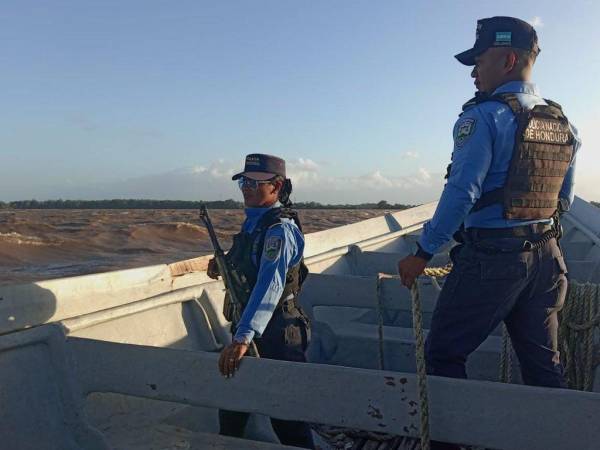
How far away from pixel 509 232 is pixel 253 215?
136 centimetres

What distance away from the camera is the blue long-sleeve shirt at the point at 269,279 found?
8.70ft

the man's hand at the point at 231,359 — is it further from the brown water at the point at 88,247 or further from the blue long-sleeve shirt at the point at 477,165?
the brown water at the point at 88,247

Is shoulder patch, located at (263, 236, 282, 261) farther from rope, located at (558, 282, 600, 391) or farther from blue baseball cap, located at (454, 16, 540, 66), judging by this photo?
rope, located at (558, 282, 600, 391)

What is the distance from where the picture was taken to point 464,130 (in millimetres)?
2551

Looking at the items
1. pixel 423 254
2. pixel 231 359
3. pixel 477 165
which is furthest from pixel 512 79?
pixel 231 359

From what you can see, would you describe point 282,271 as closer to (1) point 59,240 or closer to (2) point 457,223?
(2) point 457,223

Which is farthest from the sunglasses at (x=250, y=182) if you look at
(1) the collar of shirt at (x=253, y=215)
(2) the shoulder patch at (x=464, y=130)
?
(2) the shoulder patch at (x=464, y=130)

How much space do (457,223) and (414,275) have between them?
313mm

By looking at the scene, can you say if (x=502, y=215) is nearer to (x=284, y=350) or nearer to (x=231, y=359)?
(x=284, y=350)

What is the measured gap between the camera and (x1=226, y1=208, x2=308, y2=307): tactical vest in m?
2.94

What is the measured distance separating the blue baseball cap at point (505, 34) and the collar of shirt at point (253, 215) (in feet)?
4.52

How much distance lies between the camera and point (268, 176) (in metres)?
3.01

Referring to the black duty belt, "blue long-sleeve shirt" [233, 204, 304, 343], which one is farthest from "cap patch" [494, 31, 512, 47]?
"blue long-sleeve shirt" [233, 204, 304, 343]

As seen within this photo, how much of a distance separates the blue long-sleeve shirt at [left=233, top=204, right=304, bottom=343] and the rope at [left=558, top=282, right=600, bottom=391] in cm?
176
